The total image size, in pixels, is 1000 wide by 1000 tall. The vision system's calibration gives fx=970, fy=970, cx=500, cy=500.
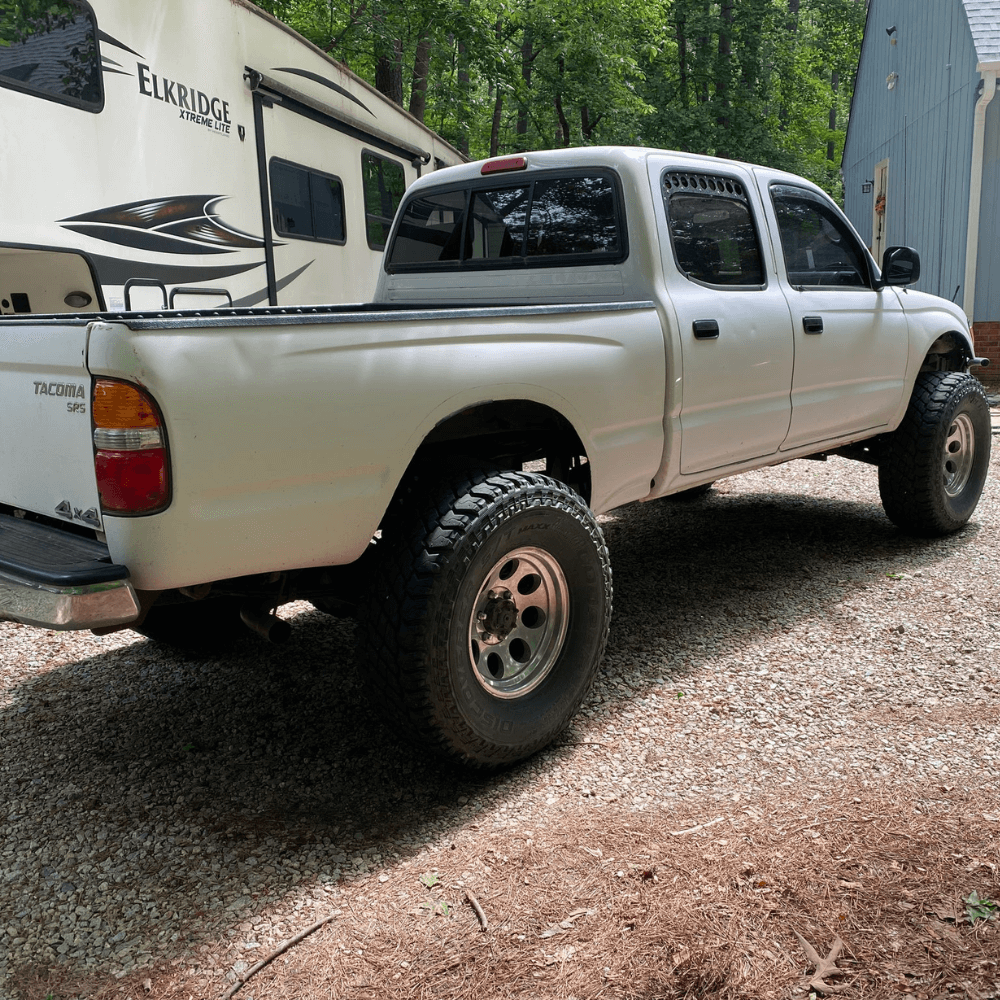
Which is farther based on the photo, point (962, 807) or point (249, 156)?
point (249, 156)

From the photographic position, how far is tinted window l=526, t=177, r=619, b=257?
3.88 metres

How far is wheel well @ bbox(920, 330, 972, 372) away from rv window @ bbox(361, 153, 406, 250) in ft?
16.5

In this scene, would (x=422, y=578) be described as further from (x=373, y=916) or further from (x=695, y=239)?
(x=695, y=239)

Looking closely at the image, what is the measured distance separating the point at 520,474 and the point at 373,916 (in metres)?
1.34

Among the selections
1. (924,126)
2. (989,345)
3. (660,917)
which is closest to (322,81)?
(660,917)

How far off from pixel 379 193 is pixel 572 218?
5.69 m

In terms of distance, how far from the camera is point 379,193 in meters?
9.21

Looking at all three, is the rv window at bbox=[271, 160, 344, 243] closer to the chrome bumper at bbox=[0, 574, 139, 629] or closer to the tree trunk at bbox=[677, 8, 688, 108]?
the chrome bumper at bbox=[0, 574, 139, 629]

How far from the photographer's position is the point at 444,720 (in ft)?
8.95

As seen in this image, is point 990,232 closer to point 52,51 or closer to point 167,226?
point 167,226

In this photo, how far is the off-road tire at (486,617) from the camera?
2.68 meters

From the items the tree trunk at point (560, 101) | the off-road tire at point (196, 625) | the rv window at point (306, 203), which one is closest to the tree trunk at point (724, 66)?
the tree trunk at point (560, 101)

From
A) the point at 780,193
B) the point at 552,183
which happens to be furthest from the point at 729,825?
the point at 780,193

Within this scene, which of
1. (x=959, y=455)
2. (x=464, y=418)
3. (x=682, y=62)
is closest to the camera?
(x=464, y=418)
